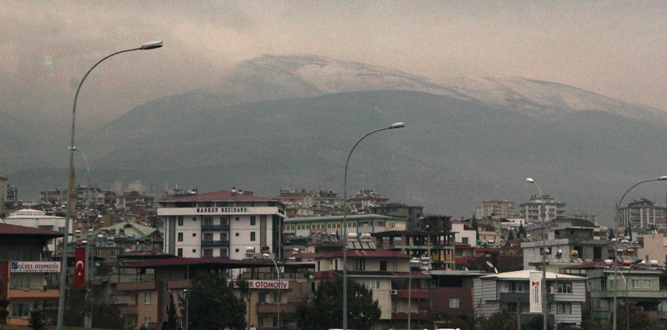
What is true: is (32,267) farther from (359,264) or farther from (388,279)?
(388,279)

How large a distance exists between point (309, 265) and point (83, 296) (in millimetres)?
41116


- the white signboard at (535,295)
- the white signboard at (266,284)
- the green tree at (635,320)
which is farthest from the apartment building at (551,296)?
the white signboard at (266,284)

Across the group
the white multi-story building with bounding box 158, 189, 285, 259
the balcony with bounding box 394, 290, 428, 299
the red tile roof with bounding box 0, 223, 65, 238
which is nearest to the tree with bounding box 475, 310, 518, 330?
the balcony with bounding box 394, 290, 428, 299

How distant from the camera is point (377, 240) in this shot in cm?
17112

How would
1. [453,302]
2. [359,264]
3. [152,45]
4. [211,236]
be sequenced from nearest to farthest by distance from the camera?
[152,45] < [359,264] < [453,302] < [211,236]

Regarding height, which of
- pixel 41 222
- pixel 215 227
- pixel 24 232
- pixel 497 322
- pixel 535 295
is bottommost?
pixel 497 322

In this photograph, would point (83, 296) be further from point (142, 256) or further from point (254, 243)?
point (254, 243)

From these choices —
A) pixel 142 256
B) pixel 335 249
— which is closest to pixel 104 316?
pixel 142 256

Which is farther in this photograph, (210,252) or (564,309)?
(210,252)

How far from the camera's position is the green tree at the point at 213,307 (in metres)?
98.0

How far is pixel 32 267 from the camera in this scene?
8812cm

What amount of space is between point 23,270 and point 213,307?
18341 mm

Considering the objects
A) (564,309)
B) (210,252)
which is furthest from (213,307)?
(210,252)

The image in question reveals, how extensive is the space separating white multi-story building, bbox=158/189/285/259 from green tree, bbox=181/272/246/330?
3739 inches
